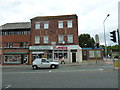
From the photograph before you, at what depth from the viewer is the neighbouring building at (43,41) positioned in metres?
28.0

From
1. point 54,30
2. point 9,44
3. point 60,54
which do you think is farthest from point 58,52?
point 9,44

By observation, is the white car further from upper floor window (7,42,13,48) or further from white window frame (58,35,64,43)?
upper floor window (7,42,13,48)

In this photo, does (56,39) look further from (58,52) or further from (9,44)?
(9,44)

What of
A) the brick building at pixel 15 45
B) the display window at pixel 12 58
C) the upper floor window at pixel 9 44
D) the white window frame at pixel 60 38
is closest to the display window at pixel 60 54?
the white window frame at pixel 60 38

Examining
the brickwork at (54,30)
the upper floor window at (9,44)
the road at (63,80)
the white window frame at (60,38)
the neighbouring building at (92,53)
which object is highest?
the brickwork at (54,30)

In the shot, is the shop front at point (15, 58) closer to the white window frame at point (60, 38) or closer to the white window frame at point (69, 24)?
the white window frame at point (60, 38)

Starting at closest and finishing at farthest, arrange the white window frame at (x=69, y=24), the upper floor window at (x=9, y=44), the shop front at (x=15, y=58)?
1. the white window frame at (x=69, y=24)
2. the shop front at (x=15, y=58)
3. the upper floor window at (x=9, y=44)

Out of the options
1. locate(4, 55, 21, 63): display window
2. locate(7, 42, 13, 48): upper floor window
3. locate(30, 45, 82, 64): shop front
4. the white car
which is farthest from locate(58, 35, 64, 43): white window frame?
locate(7, 42, 13, 48): upper floor window

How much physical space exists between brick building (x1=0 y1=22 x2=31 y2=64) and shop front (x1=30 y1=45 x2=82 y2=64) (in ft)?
6.63

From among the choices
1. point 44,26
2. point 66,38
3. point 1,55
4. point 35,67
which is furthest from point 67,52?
point 1,55

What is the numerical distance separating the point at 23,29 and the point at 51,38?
22.7 ft

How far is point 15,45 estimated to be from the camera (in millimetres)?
29484

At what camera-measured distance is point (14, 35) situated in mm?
29906

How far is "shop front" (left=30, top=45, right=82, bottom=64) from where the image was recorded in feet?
91.0
